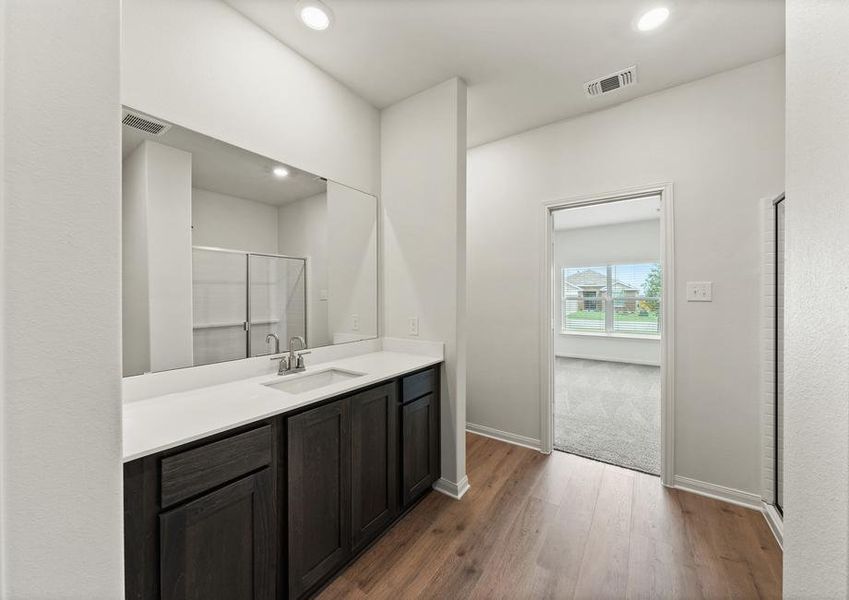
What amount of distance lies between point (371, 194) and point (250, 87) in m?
0.96

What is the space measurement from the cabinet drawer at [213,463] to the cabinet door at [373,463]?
0.45 m

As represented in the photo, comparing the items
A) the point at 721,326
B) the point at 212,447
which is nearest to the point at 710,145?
the point at 721,326

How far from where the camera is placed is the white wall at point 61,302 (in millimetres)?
562

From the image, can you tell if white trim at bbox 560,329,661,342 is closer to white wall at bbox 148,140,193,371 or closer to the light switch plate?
the light switch plate

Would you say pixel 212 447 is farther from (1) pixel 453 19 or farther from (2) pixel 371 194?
(1) pixel 453 19

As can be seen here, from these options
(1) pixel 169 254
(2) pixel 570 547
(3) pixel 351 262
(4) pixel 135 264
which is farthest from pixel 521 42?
(2) pixel 570 547

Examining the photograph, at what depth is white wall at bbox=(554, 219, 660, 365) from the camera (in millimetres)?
5793

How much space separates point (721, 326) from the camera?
2.11 m

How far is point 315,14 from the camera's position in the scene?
1.67 m

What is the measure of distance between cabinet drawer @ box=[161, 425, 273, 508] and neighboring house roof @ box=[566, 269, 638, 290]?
6507mm

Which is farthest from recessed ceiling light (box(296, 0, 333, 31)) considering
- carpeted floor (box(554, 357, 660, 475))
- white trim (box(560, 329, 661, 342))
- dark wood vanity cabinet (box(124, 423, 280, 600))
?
white trim (box(560, 329, 661, 342))

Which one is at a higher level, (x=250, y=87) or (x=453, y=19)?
(x=453, y=19)

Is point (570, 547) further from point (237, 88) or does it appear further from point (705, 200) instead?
point (237, 88)

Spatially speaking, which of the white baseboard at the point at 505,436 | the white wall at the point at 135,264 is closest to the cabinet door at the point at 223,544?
the white wall at the point at 135,264
